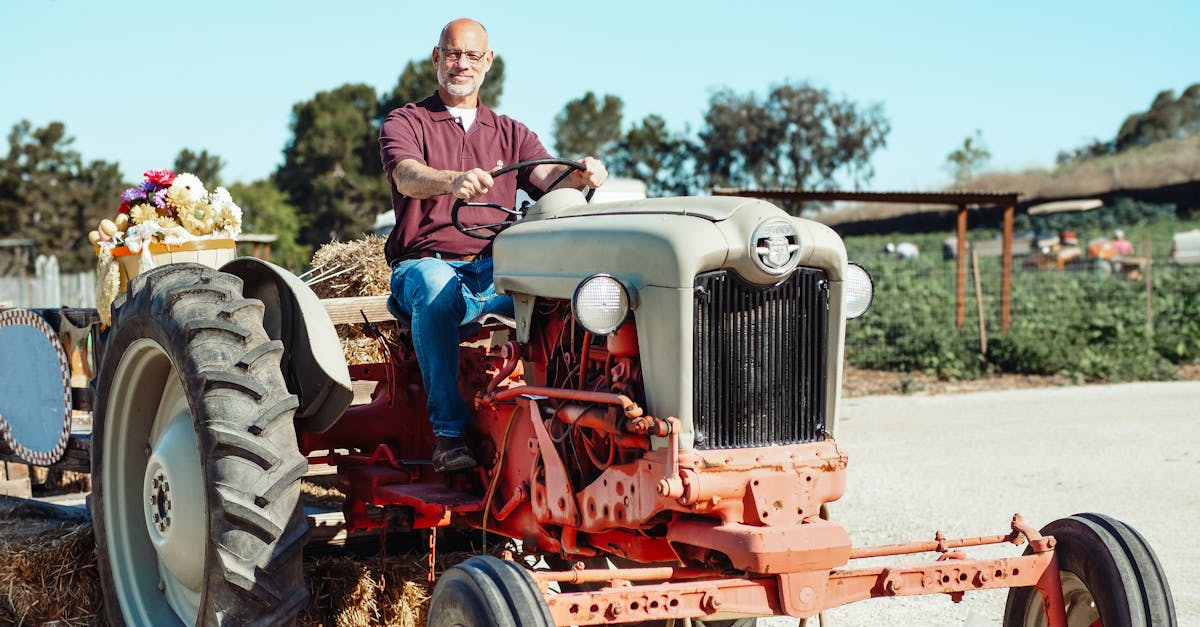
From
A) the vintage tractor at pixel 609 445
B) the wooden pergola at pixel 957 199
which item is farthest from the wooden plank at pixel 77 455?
the wooden pergola at pixel 957 199

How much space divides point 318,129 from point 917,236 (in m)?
24.7

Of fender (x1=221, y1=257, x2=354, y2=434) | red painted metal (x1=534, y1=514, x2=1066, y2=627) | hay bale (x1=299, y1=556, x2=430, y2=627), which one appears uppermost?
fender (x1=221, y1=257, x2=354, y2=434)

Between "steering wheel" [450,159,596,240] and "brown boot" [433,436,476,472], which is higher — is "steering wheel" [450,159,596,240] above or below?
above

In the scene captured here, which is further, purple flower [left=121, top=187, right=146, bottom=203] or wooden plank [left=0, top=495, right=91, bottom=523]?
purple flower [left=121, top=187, right=146, bottom=203]

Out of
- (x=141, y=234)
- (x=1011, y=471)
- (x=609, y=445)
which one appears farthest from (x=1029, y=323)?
(x=609, y=445)

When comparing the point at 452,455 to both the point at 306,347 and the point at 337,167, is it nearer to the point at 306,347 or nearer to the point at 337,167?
the point at 306,347

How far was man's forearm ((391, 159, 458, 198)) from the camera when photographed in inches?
155

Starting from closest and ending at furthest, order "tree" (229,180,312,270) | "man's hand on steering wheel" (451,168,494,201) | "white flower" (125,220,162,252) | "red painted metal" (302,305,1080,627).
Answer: "red painted metal" (302,305,1080,627) → "man's hand on steering wheel" (451,168,494,201) → "white flower" (125,220,162,252) → "tree" (229,180,312,270)

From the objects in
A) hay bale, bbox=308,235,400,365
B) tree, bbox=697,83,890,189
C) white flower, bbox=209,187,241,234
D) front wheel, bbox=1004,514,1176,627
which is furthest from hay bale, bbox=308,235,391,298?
tree, bbox=697,83,890,189

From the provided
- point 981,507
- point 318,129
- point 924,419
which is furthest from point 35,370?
point 318,129

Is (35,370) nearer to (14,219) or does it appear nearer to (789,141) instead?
(14,219)

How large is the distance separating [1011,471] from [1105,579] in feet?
18.9

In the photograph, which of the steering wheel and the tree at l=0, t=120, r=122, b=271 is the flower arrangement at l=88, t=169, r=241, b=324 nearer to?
the steering wheel

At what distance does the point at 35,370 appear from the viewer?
214 inches
